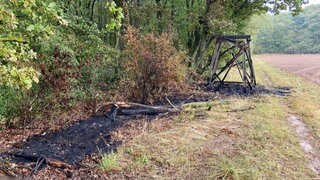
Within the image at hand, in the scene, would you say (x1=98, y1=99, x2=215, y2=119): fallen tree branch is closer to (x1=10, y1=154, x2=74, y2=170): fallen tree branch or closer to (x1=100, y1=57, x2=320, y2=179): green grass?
(x1=100, y1=57, x2=320, y2=179): green grass

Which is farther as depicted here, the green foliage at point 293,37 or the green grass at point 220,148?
the green foliage at point 293,37

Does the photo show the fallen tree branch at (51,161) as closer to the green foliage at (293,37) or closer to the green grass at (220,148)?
the green grass at (220,148)

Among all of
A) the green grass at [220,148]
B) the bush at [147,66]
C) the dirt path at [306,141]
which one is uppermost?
the bush at [147,66]

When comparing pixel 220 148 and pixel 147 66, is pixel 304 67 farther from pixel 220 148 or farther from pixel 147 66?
pixel 220 148

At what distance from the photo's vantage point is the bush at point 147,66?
8.12m

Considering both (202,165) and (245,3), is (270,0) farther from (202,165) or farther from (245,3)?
(202,165)

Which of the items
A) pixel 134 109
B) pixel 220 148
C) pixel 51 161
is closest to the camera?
pixel 51 161

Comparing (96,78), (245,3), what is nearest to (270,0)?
(245,3)

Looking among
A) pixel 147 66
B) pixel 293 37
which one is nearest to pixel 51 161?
pixel 147 66

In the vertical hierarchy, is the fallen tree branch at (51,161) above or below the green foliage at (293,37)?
below

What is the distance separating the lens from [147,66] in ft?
26.7

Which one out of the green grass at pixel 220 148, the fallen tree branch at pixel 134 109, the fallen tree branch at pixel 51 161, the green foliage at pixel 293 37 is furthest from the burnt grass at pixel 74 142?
the green foliage at pixel 293 37

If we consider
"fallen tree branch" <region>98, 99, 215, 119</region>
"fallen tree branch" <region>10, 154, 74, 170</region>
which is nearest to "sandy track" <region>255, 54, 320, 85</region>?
"fallen tree branch" <region>98, 99, 215, 119</region>

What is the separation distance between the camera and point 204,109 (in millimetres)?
7852
